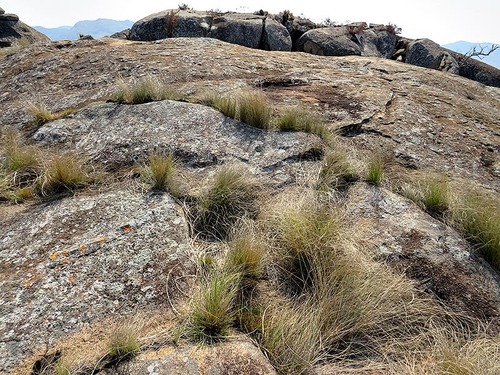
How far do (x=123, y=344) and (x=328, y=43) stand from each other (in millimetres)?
16658

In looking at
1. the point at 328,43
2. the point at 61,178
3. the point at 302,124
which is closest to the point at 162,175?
the point at 61,178

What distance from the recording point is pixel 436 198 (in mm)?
3668

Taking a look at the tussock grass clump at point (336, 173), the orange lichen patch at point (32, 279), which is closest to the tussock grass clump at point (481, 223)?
the tussock grass clump at point (336, 173)

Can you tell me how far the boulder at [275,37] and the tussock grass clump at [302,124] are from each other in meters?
13.2

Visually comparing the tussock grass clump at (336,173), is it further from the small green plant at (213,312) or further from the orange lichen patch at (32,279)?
the orange lichen patch at (32,279)

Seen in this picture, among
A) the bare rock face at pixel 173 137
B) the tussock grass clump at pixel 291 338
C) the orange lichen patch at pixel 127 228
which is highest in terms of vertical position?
the bare rock face at pixel 173 137

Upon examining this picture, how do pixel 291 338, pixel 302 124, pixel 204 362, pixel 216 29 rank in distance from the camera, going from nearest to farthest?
pixel 204 362 → pixel 291 338 → pixel 302 124 → pixel 216 29

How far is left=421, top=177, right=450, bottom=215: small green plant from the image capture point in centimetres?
366

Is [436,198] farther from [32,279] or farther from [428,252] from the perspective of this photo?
[32,279]

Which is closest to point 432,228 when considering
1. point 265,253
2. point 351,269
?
point 351,269

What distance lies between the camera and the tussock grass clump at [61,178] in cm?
364

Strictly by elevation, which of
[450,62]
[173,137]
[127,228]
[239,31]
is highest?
[239,31]

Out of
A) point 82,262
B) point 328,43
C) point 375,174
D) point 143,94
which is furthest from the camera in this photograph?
point 328,43

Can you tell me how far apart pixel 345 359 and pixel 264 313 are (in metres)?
0.60
